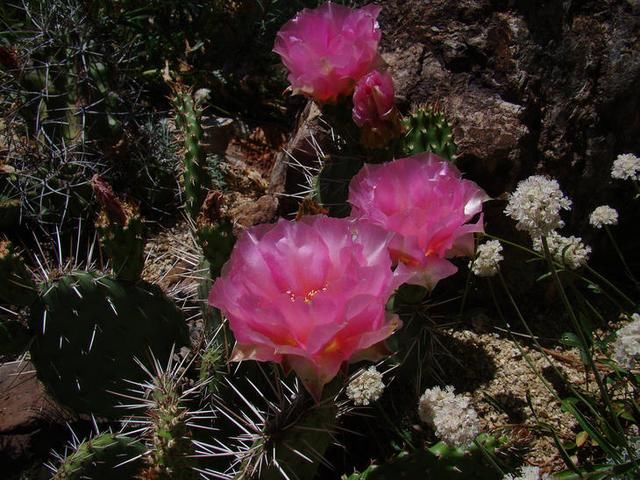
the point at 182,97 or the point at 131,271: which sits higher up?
the point at 182,97

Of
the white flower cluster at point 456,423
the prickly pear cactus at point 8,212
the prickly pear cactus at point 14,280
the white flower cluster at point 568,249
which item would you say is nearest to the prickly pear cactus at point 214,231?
the prickly pear cactus at point 14,280

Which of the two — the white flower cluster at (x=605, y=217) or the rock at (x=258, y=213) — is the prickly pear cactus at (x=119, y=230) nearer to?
the rock at (x=258, y=213)

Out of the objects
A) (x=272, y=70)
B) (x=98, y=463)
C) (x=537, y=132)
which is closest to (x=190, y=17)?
(x=272, y=70)

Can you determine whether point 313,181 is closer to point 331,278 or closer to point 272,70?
point 331,278

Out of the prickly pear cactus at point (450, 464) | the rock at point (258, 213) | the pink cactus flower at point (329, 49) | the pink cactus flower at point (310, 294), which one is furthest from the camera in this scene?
the rock at point (258, 213)

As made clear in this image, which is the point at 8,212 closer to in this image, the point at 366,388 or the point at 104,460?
the point at 104,460

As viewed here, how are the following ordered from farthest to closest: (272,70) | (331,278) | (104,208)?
(272,70) < (104,208) < (331,278)

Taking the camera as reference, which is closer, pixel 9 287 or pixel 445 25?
pixel 9 287

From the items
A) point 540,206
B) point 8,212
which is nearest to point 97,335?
point 540,206

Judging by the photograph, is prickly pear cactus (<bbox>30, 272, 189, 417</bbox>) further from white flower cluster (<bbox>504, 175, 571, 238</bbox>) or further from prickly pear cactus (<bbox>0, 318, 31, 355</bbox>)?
white flower cluster (<bbox>504, 175, 571, 238</bbox>)
